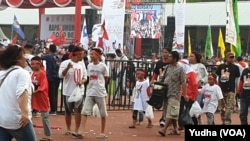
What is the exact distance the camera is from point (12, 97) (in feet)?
21.0

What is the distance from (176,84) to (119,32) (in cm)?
652

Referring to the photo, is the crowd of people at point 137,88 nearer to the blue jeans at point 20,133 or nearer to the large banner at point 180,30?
the blue jeans at point 20,133

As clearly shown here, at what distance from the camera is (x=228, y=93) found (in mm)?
14258

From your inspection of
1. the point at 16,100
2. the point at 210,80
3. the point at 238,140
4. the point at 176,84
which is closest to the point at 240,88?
the point at 210,80

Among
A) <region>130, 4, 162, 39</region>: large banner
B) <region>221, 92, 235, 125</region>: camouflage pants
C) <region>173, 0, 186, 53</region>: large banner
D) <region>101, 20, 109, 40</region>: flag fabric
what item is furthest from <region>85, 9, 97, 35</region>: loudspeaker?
<region>221, 92, 235, 125</region>: camouflage pants

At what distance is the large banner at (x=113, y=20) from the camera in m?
18.3

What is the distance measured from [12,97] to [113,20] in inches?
476

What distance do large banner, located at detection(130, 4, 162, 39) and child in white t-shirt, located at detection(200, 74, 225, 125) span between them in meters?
27.2

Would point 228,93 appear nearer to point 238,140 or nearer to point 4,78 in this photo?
point 4,78

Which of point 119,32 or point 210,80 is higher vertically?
point 119,32

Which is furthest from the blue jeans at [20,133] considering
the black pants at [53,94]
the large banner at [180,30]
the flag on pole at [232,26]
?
the large banner at [180,30]

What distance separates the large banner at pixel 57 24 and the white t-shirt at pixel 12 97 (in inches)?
1280

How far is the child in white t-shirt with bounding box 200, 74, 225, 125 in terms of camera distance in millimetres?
13211

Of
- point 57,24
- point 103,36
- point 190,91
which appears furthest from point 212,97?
point 57,24
